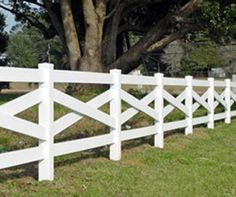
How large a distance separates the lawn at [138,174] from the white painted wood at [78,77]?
1.31 m

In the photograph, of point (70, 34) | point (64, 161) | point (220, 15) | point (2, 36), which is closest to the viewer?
point (64, 161)

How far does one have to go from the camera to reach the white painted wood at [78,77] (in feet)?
25.8

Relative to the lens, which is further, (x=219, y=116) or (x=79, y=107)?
(x=219, y=116)

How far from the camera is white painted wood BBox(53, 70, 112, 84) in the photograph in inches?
310

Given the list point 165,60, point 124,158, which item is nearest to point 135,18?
point 165,60

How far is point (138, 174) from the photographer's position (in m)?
8.72

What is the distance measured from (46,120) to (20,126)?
1.81 ft

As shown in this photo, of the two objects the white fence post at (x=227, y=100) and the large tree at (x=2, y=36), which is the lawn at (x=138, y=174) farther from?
the large tree at (x=2, y=36)

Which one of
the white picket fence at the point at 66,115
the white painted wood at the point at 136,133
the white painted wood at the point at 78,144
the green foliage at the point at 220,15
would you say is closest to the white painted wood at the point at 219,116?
the white picket fence at the point at 66,115

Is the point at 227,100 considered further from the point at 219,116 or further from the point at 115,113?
the point at 115,113

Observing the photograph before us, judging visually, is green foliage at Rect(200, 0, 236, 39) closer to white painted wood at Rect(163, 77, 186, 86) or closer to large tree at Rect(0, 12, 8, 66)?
white painted wood at Rect(163, 77, 186, 86)

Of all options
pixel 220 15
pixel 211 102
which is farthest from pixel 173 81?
pixel 220 15

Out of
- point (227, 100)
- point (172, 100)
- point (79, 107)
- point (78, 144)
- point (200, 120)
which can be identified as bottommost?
point (78, 144)

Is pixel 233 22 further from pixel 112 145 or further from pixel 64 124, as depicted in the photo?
pixel 64 124
